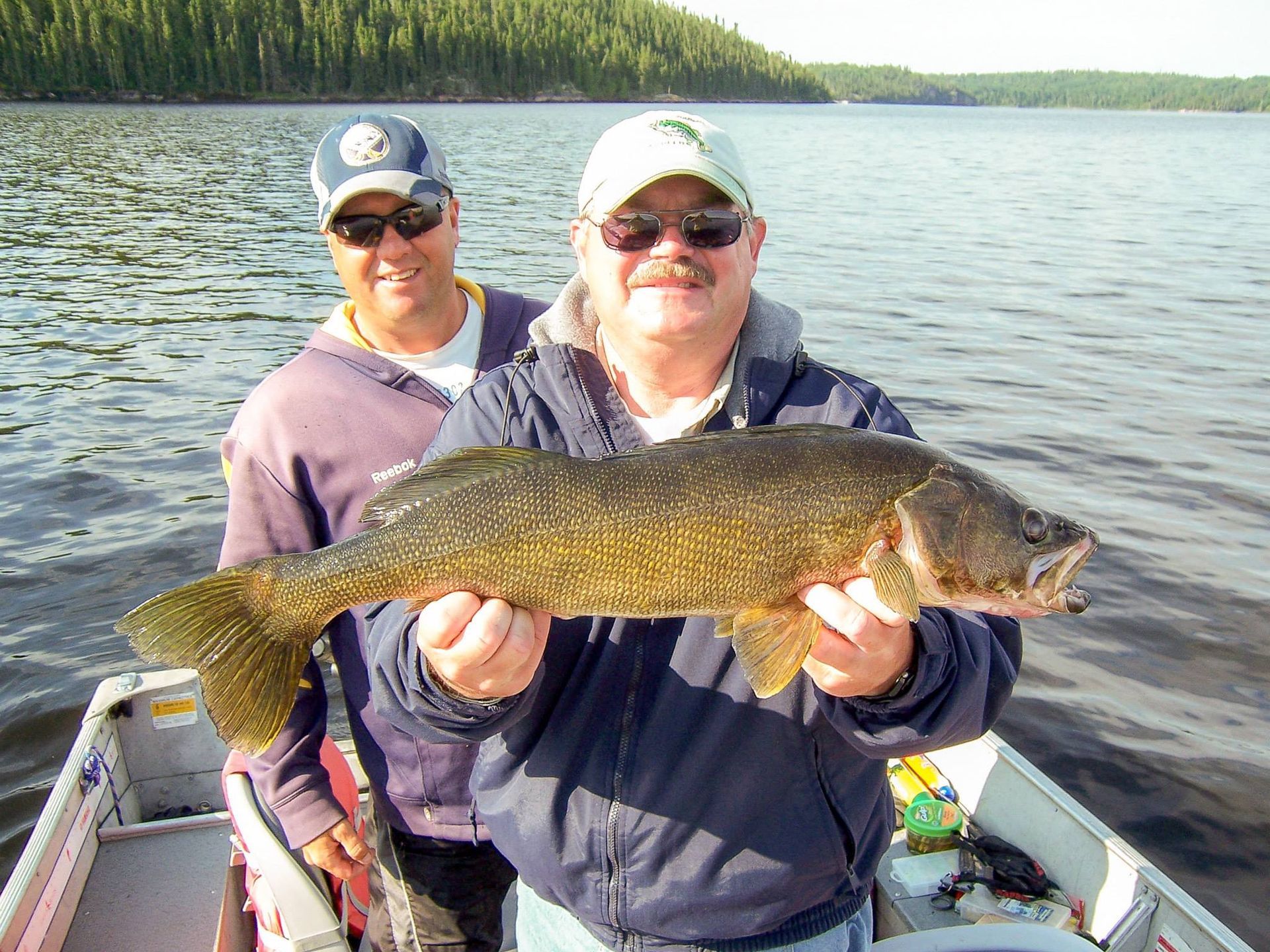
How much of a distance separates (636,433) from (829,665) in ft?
2.76

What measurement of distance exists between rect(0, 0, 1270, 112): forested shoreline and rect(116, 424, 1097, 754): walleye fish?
96843mm

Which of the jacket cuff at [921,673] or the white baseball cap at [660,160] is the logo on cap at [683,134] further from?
the jacket cuff at [921,673]

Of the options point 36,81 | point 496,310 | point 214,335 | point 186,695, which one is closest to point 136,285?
point 214,335

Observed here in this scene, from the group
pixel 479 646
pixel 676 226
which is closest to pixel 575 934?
pixel 479 646

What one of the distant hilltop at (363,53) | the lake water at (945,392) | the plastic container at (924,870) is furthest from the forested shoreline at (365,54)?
the plastic container at (924,870)

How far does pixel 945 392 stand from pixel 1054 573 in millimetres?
11003

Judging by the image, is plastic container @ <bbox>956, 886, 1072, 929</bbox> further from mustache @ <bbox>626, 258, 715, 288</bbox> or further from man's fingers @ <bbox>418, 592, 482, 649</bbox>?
mustache @ <bbox>626, 258, 715, 288</bbox>

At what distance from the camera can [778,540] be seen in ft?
8.16

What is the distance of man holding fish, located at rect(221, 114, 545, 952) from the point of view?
3.25 m

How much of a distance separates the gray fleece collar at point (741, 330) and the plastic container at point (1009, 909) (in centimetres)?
282

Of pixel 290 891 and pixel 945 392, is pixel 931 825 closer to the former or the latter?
pixel 290 891

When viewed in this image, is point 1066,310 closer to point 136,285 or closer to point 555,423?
point 555,423

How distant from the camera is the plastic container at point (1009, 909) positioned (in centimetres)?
396

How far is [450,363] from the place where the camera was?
369 centimetres
